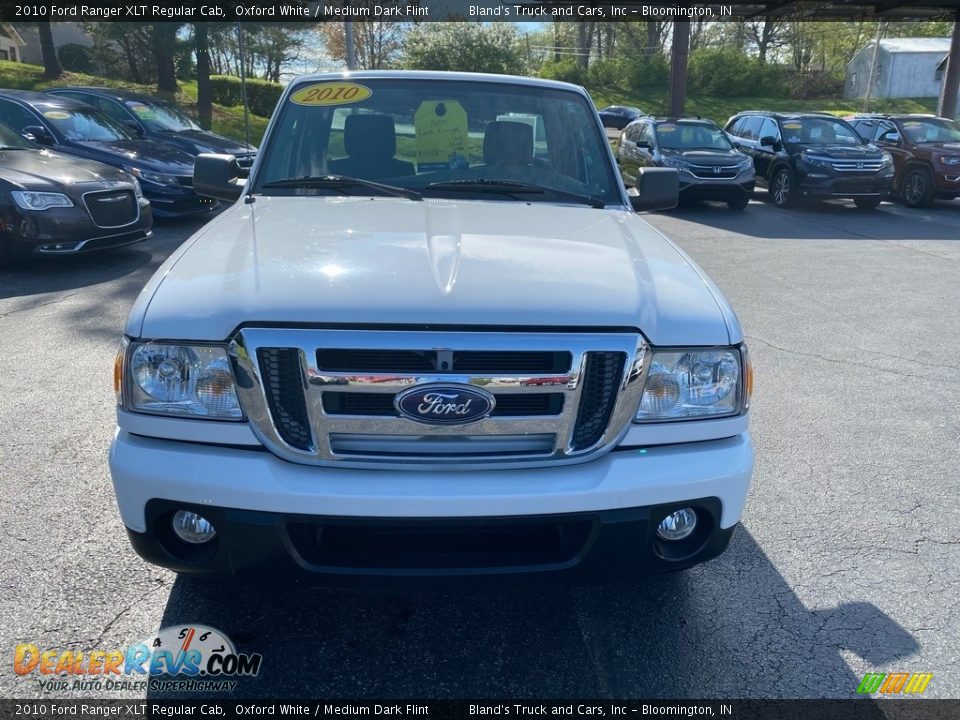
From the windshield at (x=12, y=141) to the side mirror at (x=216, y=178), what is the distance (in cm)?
564

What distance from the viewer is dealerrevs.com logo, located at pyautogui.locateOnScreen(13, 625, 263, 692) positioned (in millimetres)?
2459

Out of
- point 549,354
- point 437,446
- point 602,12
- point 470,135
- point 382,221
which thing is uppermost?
point 602,12

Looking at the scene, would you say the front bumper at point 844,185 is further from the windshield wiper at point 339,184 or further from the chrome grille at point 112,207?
the windshield wiper at point 339,184

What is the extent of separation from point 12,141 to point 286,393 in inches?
323

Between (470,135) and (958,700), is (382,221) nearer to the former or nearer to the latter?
(470,135)

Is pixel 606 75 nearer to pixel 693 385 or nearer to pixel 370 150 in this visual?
pixel 370 150

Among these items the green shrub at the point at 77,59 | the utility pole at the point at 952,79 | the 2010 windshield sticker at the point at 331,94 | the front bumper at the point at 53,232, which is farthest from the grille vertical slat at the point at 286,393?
the green shrub at the point at 77,59

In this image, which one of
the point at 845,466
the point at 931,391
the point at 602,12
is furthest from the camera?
the point at 602,12

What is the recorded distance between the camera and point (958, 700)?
247 centimetres

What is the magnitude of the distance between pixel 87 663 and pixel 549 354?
5.70ft

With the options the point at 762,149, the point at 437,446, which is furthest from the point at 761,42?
the point at 437,446

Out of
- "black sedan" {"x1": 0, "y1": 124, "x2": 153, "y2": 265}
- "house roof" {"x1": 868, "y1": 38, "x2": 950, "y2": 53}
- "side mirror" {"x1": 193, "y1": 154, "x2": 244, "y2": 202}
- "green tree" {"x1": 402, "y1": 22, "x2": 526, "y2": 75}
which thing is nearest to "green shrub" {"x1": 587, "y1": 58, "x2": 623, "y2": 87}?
"green tree" {"x1": 402, "y1": 22, "x2": 526, "y2": 75}

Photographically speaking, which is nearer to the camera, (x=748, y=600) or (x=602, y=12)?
(x=748, y=600)

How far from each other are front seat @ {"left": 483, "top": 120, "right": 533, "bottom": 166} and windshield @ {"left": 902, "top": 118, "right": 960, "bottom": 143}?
13.9 m
